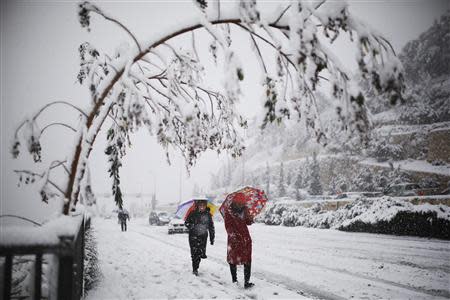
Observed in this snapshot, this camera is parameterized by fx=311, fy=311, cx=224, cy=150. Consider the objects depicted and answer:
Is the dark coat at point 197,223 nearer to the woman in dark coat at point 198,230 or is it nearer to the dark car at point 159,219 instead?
the woman in dark coat at point 198,230

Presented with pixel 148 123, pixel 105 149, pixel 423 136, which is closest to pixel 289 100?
pixel 148 123

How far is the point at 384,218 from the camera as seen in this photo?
1716 centimetres

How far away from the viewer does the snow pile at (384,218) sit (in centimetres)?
1492

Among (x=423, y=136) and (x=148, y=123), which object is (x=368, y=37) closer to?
(x=148, y=123)

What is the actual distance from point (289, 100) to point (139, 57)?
71.1 inches

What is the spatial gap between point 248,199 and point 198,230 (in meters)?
1.61

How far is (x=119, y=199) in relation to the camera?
4562 mm

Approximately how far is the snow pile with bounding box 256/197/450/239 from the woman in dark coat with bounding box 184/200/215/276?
12.4 metres

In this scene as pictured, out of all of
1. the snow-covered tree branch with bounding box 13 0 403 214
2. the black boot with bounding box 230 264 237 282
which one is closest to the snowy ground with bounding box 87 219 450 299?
the black boot with bounding box 230 264 237 282

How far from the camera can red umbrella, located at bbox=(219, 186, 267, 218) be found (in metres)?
6.82

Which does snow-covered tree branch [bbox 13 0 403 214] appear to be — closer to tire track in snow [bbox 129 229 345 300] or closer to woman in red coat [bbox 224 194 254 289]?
woman in red coat [bbox 224 194 254 289]

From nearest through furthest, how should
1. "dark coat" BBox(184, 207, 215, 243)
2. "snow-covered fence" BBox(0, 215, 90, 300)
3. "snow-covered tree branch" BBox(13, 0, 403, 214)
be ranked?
1. "snow-covered fence" BBox(0, 215, 90, 300)
2. "snow-covered tree branch" BBox(13, 0, 403, 214)
3. "dark coat" BBox(184, 207, 215, 243)

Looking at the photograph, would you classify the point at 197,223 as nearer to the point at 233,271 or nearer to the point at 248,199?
the point at 248,199

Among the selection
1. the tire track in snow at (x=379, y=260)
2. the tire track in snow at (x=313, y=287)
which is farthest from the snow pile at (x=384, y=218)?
the tire track in snow at (x=313, y=287)
